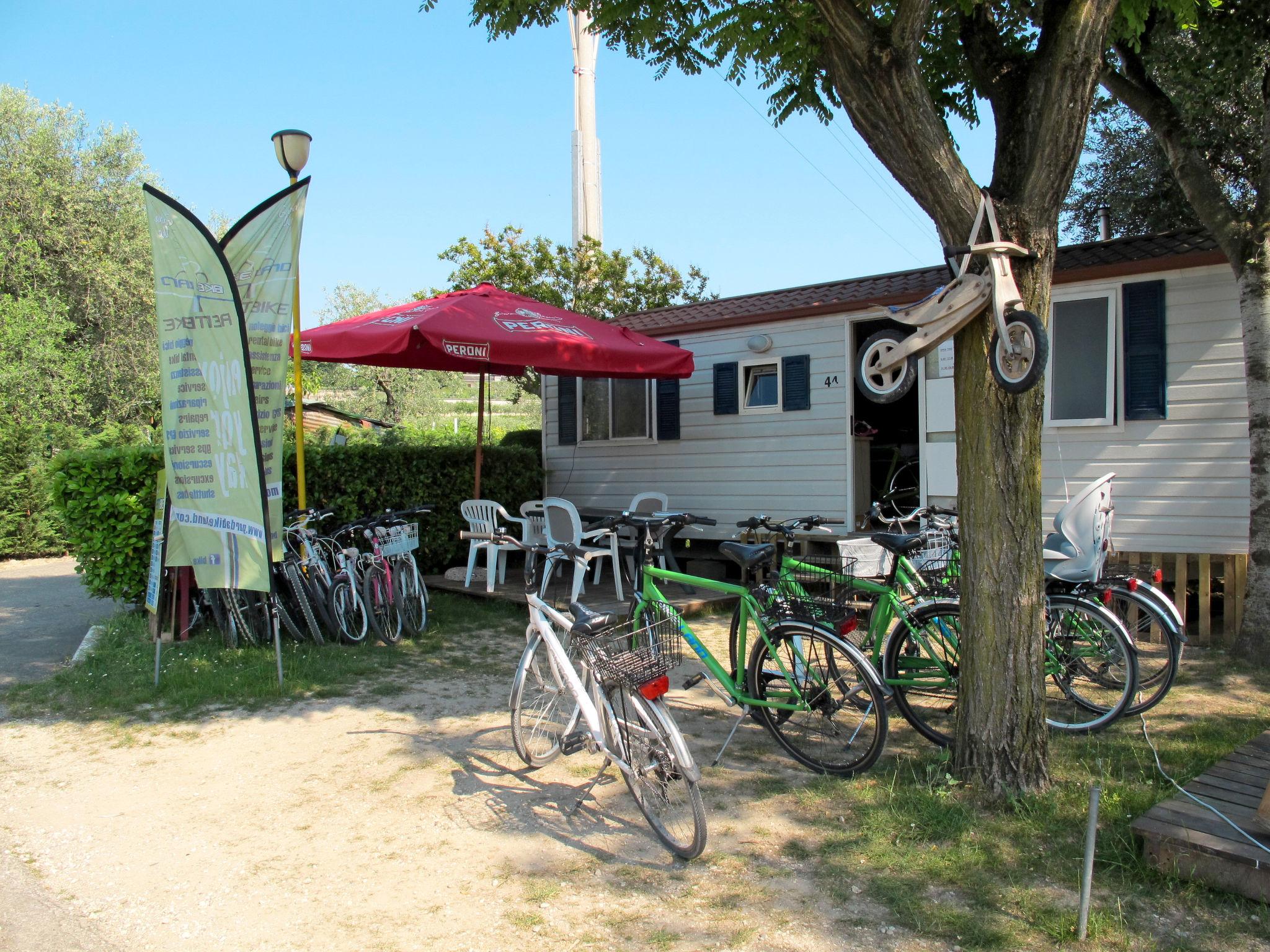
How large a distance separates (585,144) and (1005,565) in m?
22.8

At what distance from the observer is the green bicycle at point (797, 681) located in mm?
3717

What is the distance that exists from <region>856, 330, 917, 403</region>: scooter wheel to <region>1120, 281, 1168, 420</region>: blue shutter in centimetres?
363

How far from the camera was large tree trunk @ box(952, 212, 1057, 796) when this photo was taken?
3.48 m

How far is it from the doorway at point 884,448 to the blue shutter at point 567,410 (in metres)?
3.14

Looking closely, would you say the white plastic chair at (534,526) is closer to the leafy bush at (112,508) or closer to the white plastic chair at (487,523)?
the white plastic chair at (487,523)

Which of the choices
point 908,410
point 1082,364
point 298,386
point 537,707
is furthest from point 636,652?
point 908,410

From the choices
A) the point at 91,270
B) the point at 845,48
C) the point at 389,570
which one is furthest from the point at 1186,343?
the point at 91,270

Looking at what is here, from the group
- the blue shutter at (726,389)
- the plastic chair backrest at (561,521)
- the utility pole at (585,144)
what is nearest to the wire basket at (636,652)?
the plastic chair backrest at (561,521)

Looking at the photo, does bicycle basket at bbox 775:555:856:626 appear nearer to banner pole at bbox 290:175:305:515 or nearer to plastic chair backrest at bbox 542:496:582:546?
plastic chair backrest at bbox 542:496:582:546

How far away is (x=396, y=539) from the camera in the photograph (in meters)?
6.48

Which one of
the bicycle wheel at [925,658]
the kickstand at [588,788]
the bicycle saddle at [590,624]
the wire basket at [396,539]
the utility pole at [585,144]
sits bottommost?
the kickstand at [588,788]

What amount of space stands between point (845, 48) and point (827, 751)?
295cm

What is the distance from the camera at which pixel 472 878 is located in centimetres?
308

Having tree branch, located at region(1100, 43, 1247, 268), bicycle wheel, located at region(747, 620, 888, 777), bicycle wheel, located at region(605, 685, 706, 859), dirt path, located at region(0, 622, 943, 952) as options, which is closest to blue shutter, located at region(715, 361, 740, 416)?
tree branch, located at region(1100, 43, 1247, 268)
